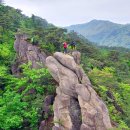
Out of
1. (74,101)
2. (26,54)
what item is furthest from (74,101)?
(26,54)

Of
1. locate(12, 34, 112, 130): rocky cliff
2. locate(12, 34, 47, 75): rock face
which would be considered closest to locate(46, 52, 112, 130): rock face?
locate(12, 34, 112, 130): rocky cliff

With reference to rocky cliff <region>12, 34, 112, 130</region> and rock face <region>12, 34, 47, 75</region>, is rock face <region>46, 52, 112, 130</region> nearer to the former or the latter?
rocky cliff <region>12, 34, 112, 130</region>

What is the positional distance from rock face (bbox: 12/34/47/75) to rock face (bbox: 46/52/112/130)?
884 centimetres

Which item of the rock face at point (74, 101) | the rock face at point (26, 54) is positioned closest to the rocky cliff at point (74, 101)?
the rock face at point (74, 101)

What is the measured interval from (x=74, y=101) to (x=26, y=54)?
53.3 feet

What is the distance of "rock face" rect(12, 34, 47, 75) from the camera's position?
44203 mm

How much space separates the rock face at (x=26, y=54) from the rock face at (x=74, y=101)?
884 cm

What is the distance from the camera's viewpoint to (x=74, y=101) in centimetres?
3247

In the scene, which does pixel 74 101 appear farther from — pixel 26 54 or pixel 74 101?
pixel 26 54

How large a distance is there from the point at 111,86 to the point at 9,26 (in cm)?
2422

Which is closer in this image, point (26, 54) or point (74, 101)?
point (74, 101)

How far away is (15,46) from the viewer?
49875 millimetres

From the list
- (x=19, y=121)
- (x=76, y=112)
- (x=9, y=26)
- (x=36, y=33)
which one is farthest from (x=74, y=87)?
(x=9, y=26)

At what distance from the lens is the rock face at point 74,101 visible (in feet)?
99.2
